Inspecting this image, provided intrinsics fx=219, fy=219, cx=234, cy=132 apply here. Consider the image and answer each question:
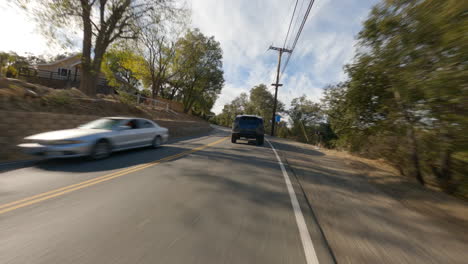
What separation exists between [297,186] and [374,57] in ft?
14.1

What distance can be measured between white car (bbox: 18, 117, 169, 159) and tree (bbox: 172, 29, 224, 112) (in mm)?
26306

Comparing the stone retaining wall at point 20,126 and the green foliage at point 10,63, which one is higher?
the green foliage at point 10,63

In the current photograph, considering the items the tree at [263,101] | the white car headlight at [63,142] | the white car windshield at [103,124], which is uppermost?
the tree at [263,101]

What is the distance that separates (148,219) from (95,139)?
4589 mm

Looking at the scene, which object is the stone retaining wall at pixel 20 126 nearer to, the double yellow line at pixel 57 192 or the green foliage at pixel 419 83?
the double yellow line at pixel 57 192

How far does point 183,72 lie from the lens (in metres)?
34.6

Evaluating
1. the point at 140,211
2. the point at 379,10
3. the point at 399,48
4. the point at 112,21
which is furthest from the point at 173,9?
the point at 140,211

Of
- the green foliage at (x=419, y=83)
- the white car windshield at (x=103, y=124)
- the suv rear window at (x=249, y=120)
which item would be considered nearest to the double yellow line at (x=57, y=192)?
the white car windshield at (x=103, y=124)

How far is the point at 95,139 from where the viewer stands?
6.55m

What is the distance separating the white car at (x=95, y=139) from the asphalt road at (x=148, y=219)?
539 millimetres

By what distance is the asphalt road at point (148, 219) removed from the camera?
239cm

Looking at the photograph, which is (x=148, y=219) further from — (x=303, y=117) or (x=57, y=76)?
(x=303, y=117)

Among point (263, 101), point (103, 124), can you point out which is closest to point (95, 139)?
point (103, 124)

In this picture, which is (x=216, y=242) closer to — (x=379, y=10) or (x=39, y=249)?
(x=39, y=249)
